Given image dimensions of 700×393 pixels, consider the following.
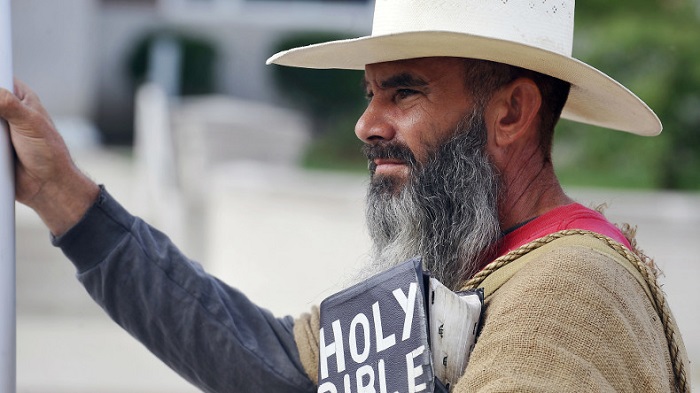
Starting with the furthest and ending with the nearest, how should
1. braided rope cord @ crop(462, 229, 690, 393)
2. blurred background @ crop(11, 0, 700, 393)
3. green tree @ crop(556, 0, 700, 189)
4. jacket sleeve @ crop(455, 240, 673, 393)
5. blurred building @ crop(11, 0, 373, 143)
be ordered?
1. blurred building @ crop(11, 0, 373, 143)
2. green tree @ crop(556, 0, 700, 189)
3. blurred background @ crop(11, 0, 700, 393)
4. braided rope cord @ crop(462, 229, 690, 393)
5. jacket sleeve @ crop(455, 240, 673, 393)

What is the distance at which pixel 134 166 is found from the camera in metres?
13.9

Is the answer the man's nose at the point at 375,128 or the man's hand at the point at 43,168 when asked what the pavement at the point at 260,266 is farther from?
the man's nose at the point at 375,128

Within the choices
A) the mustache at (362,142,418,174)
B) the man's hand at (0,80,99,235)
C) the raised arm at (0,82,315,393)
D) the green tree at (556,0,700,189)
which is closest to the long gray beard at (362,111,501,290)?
the mustache at (362,142,418,174)

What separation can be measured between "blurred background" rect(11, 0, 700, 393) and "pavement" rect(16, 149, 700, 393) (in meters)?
0.02

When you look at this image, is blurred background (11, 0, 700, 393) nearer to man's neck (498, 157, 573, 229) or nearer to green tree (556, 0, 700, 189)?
green tree (556, 0, 700, 189)

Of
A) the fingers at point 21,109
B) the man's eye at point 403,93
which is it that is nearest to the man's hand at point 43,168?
the fingers at point 21,109

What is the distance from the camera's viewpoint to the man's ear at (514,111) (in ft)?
8.08

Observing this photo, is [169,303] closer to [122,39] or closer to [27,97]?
[27,97]

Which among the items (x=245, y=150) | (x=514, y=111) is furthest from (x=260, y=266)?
(x=514, y=111)

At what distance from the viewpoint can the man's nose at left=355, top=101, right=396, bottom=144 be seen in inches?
96.6

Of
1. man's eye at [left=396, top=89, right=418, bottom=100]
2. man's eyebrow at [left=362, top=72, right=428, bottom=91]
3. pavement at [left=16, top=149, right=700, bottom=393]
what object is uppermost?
man's eyebrow at [left=362, top=72, right=428, bottom=91]

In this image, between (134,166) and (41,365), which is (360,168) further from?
(41,365)

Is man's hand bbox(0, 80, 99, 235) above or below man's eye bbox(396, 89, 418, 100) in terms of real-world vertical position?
below

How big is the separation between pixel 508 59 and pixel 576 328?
0.68 m
